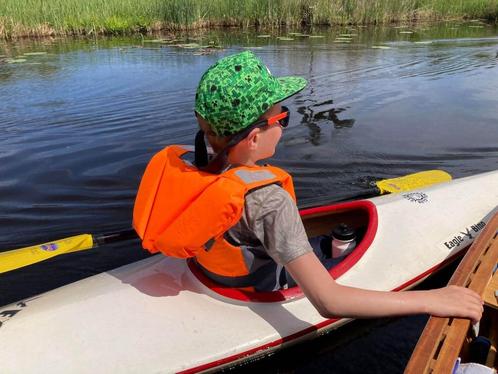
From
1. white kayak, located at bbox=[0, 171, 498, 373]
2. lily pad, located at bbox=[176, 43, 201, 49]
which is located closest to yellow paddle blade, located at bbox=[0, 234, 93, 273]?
white kayak, located at bbox=[0, 171, 498, 373]

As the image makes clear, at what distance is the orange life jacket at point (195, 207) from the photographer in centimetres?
160

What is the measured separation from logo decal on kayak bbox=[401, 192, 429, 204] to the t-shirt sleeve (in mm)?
1581

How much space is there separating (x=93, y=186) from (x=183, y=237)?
9.32ft

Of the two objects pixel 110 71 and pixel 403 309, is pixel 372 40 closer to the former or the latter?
pixel 110 71

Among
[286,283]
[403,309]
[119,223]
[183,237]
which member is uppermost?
[183,237]

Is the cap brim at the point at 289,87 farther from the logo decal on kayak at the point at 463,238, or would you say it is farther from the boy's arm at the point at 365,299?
the logo decal on kayak at the point at 463,238

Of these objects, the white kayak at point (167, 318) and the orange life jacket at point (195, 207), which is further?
the white kayak at point (167, 318)

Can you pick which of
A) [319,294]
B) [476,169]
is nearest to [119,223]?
[319,294]

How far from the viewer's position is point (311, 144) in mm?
5258

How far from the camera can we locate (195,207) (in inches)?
65.1

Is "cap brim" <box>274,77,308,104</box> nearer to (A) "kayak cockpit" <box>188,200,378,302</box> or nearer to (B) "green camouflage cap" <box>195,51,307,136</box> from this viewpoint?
(B) "green camouflage cap" <box>195,51,307,136</box>

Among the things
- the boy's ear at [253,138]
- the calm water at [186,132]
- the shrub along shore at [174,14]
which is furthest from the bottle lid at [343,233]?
the shrub along shore at [174,14]

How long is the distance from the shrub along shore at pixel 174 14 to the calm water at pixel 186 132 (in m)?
2.80

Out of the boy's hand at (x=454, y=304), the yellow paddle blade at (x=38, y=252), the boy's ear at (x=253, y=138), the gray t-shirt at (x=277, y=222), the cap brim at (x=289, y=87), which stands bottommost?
the yellow paddle blade at (x=38, y=252)
